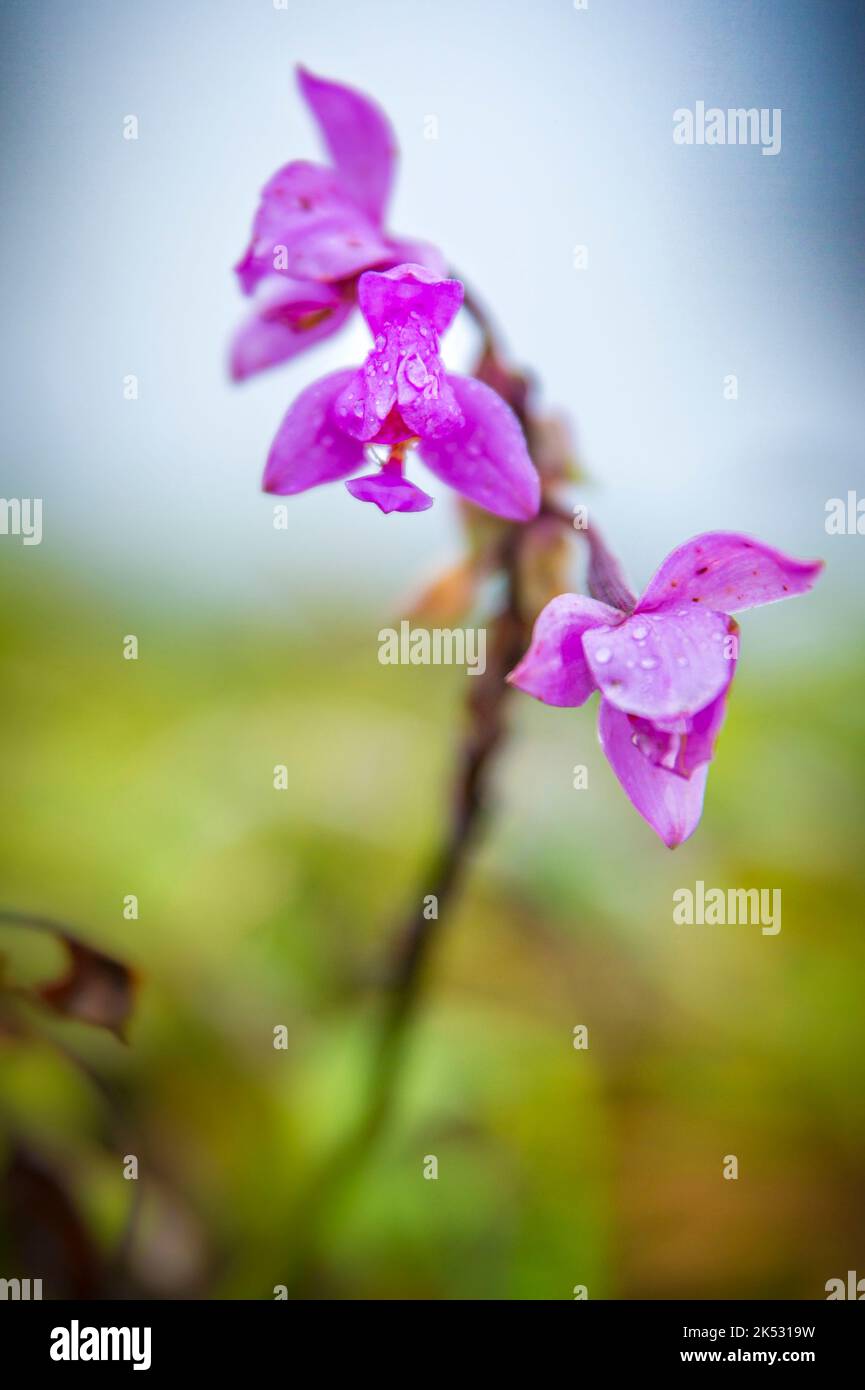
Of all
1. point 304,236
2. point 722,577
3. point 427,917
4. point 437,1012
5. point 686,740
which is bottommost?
point 437,1012

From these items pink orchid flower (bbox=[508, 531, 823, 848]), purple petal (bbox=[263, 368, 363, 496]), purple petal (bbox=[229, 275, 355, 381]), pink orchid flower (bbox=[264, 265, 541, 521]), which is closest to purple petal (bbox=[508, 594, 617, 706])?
pink orchid flower (bbox=[508, 531, 823, 848])

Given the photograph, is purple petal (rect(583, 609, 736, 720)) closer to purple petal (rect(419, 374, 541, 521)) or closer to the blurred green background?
purple petal (rect(419, 374, 541, 521))

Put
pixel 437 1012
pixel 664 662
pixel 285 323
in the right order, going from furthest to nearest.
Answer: pixel 437 1012 → pixel 285 323 → pixel 664 662

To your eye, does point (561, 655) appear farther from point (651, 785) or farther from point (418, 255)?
point (418, 255)

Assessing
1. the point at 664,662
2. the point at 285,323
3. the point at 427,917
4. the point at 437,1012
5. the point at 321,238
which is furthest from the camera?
the point at 437,1012

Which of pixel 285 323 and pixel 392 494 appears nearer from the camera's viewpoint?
pixel 392 494

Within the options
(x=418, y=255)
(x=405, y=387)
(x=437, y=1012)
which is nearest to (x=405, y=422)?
(x=405, y=387)
